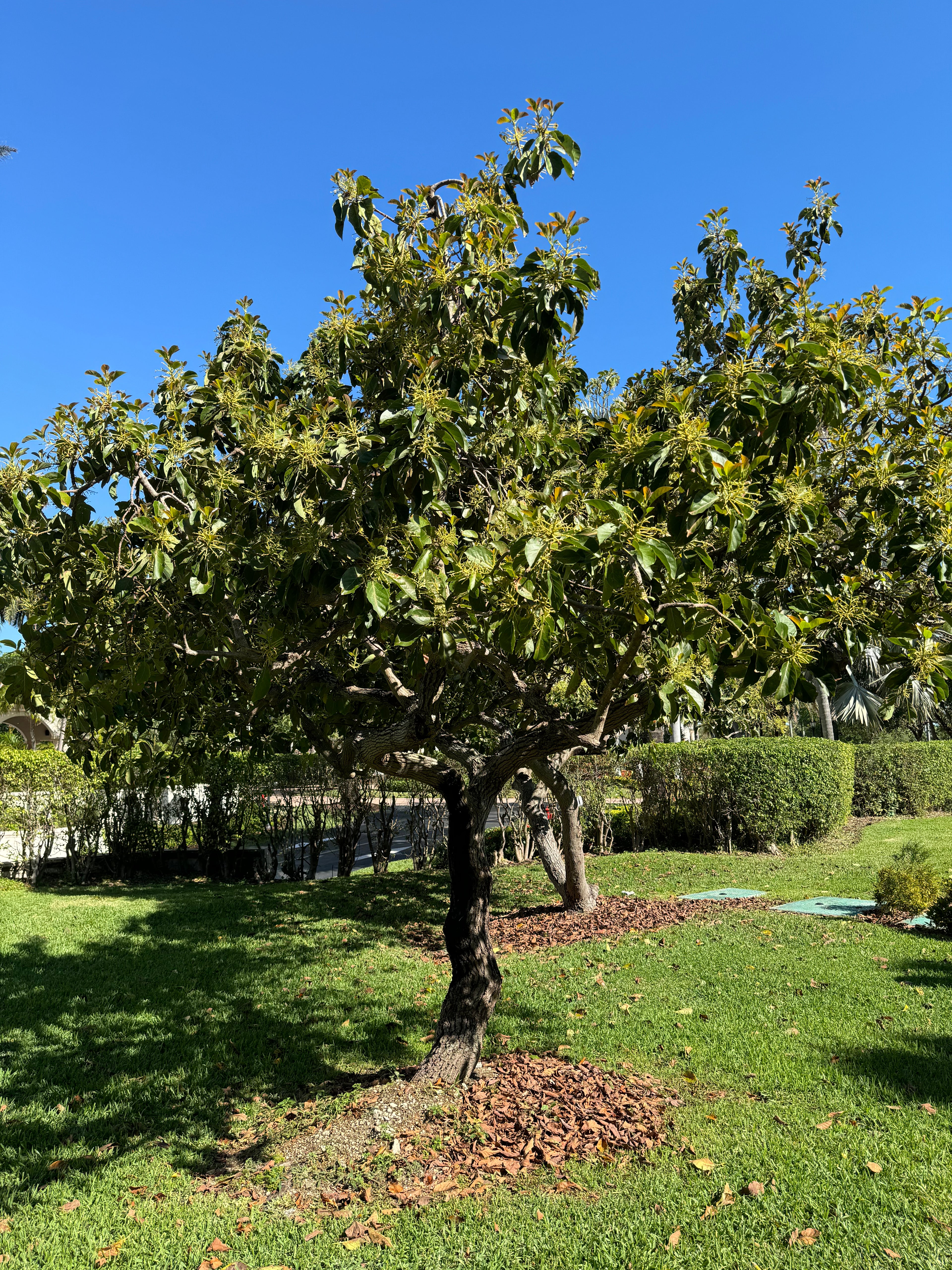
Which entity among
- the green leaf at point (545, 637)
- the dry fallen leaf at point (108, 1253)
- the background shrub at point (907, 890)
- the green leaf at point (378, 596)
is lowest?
the dry fallen leaf at point (108, 1253)

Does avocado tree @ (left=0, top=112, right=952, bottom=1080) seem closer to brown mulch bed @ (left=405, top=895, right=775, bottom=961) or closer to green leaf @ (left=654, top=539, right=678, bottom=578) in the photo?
green leaf @ (left=654, top=539, right=678, bottom=578)

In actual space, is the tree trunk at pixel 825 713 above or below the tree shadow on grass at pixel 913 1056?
above

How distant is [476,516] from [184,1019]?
4837mm

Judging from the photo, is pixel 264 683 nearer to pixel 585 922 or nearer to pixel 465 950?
pixel 465 950

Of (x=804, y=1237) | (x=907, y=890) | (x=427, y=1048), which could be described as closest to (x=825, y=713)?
(x=907, y=890)

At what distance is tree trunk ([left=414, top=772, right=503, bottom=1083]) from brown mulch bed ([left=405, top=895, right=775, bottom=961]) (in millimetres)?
3558

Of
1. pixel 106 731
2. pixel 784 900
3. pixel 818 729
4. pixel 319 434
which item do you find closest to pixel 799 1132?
pixel 319 434

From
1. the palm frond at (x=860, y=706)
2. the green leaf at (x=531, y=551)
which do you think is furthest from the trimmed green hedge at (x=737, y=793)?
the green leaf at (x=531, y=551)

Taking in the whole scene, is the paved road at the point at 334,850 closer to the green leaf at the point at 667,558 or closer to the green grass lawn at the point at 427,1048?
the green grass lawn at the point at 427,1048

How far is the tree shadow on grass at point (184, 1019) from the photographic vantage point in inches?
193

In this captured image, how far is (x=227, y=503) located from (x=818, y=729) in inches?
1310

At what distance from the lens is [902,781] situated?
65.2 ft

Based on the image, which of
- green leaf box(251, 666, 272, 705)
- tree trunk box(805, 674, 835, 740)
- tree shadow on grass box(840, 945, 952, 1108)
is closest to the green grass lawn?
tree shadow on grass box(840, 945, 952, 1108)

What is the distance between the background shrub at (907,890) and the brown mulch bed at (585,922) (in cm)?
134
